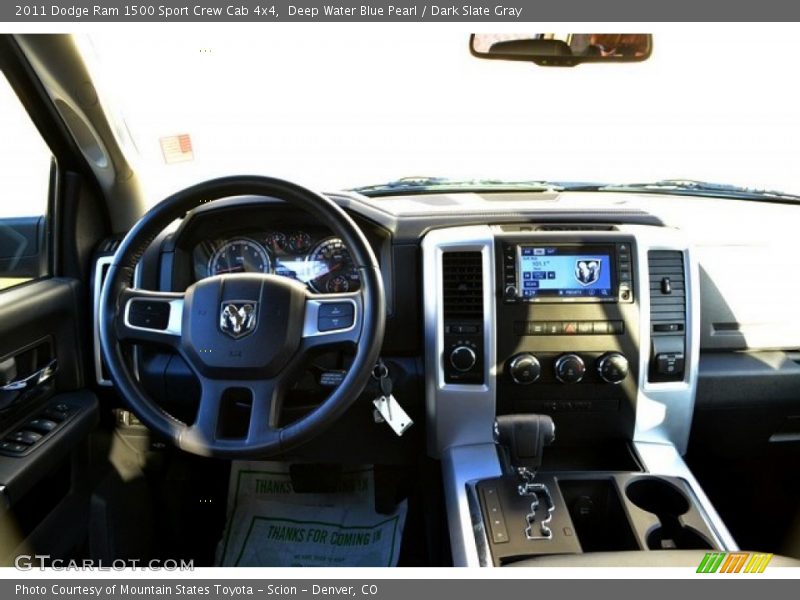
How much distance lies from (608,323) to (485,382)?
459 mm

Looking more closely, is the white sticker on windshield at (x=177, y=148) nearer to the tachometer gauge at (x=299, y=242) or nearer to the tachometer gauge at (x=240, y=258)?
the tachometer gauge at (x=240, y=258)

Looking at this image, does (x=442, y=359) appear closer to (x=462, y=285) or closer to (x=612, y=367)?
(x=462, y=285)

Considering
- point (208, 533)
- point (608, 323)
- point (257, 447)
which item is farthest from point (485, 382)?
point (208, 533)

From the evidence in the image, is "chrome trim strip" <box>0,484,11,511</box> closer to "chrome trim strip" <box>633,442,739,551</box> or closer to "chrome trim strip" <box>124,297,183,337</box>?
"chrome trim strip" <box>124,297,183,337</box>

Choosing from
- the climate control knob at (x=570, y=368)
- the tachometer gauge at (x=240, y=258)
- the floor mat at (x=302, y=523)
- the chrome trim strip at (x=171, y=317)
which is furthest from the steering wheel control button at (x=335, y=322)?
the floor mat at (x=302, y=523)

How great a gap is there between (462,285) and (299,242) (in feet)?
2.00

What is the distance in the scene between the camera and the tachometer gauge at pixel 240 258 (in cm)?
233

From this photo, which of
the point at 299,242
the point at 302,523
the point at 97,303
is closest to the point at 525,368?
the point at 299,242

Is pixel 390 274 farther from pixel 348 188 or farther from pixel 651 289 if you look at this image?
pixel 651 289

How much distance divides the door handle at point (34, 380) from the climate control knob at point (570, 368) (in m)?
1.73

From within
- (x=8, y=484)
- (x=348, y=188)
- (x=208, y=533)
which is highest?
(x=348, y=188)

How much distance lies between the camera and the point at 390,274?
230 centimetres

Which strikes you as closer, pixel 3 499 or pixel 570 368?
pixel 3 499

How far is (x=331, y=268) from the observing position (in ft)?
7.57
